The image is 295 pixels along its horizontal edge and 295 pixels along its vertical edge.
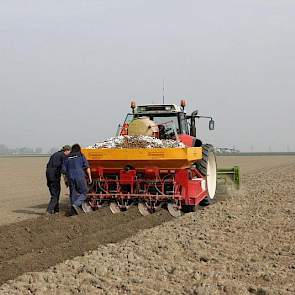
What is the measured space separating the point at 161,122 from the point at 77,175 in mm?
2706

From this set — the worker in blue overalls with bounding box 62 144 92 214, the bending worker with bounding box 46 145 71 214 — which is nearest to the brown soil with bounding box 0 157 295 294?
the worker in blue overalls with bounding box 62 144 92 214

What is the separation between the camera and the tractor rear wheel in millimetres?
10969

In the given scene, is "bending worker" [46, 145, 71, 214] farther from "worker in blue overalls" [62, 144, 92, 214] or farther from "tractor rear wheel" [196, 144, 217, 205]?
"tractor rear wheel" [196, 144, 217, 205]

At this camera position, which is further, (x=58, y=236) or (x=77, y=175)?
(x=77, y=175)

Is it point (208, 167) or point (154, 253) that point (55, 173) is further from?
point (154, 253)

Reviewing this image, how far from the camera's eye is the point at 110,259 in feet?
19.4

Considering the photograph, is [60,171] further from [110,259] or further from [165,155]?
[110,259]

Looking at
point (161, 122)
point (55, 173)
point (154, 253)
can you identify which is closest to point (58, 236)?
point (154, 253)

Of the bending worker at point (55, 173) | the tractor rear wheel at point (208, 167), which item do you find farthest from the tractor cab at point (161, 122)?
the bending worker at point (55, 173)

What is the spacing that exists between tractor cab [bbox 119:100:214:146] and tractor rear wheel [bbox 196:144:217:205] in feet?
1.14

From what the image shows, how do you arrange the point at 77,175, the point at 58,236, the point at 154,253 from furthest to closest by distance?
1. the point at 77,175
2. the point at 58,236
3. the point at 154,253

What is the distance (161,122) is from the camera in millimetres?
11477

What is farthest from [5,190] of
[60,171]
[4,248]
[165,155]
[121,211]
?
[4,248]

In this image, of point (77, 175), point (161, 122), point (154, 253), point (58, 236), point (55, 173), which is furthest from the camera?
point (161, 122)
